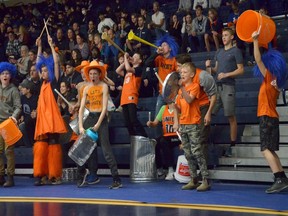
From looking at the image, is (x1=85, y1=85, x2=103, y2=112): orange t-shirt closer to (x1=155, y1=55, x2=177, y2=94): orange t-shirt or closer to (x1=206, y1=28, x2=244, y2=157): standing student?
(x1=155, y1=55, x2=177, y2=94): orange t-shirt

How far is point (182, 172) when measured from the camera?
8.30 m

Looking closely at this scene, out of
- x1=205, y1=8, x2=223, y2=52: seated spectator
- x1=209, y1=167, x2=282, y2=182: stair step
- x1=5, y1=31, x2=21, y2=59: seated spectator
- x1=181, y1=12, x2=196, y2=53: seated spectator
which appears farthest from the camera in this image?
x1=5, y1=31, x2=21, y2=59: seated spectator

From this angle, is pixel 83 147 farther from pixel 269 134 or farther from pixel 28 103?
pixel 269 134

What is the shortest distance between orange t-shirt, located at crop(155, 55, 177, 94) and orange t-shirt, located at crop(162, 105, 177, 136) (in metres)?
0.40

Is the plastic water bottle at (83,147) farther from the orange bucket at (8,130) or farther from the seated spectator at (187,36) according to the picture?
the seated spectator at (187,36)

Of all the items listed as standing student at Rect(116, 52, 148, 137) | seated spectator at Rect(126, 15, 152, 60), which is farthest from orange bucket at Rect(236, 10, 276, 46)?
seated spectator at Rect(126, 15, 152, 60)

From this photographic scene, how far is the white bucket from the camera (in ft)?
27.1

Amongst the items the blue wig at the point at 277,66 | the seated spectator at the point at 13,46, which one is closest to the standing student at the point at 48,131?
the blue wig at the point at 277,66

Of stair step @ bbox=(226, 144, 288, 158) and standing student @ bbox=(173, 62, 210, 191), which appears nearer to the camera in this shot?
standing student @ bbox=(173, 62, 210, 191)

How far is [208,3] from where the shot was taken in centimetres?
1374

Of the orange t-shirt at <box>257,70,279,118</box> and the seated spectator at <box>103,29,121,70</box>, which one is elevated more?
the seated spectator at <box>103,29,121,70</box>

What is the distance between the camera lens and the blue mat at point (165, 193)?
6555 mm

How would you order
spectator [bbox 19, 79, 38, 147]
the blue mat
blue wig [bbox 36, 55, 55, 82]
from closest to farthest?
1. the blue mat
2. blue wig [bbox 36, 55, 55, 82]
3. spectator [bbox 19, 79, 38, 147]

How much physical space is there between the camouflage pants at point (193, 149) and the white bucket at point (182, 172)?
0.57 metres
